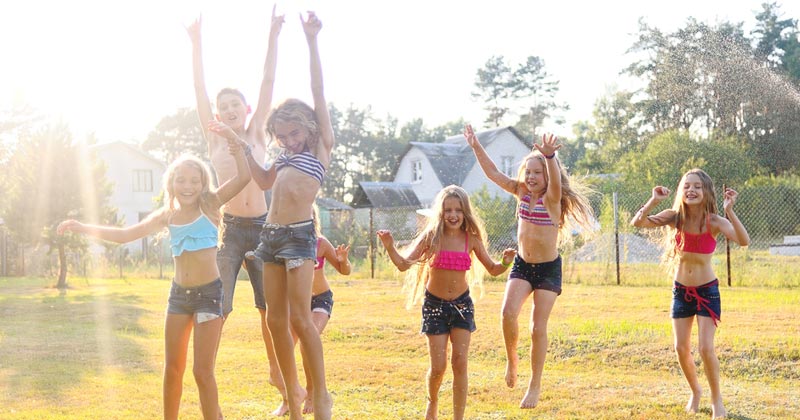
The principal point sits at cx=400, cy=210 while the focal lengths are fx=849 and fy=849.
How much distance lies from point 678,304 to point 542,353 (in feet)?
3.73

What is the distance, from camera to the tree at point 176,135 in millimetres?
65188

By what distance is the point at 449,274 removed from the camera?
20.1 ft

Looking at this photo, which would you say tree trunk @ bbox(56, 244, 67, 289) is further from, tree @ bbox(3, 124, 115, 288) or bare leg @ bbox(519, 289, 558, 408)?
bare leg @ bbox(519, 289, 558, 408)

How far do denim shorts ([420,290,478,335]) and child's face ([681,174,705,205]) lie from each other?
1.98m

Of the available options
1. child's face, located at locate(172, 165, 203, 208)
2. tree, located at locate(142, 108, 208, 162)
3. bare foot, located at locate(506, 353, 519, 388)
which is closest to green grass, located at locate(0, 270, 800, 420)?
bare foot, located at locate(506, 353, 519, 388)

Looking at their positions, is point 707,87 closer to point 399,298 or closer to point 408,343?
point 399,298

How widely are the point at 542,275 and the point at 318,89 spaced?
2.45 m

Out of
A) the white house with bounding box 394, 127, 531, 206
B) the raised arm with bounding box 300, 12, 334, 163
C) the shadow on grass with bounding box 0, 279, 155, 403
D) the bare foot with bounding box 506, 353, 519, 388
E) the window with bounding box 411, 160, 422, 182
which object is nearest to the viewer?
the raised arm with bounding box 300, 12, 334, 163

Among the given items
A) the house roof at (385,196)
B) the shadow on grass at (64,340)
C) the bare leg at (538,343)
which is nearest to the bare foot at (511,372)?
the bare leg at (538,343)

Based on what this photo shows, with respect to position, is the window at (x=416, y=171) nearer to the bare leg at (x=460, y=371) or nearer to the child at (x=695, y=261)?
the child at (x=695, y=261)

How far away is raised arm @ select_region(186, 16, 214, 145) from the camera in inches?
238

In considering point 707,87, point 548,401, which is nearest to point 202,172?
point 548,401

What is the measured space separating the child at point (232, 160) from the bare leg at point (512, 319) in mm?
1852

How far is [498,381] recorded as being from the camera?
26.0 feet
